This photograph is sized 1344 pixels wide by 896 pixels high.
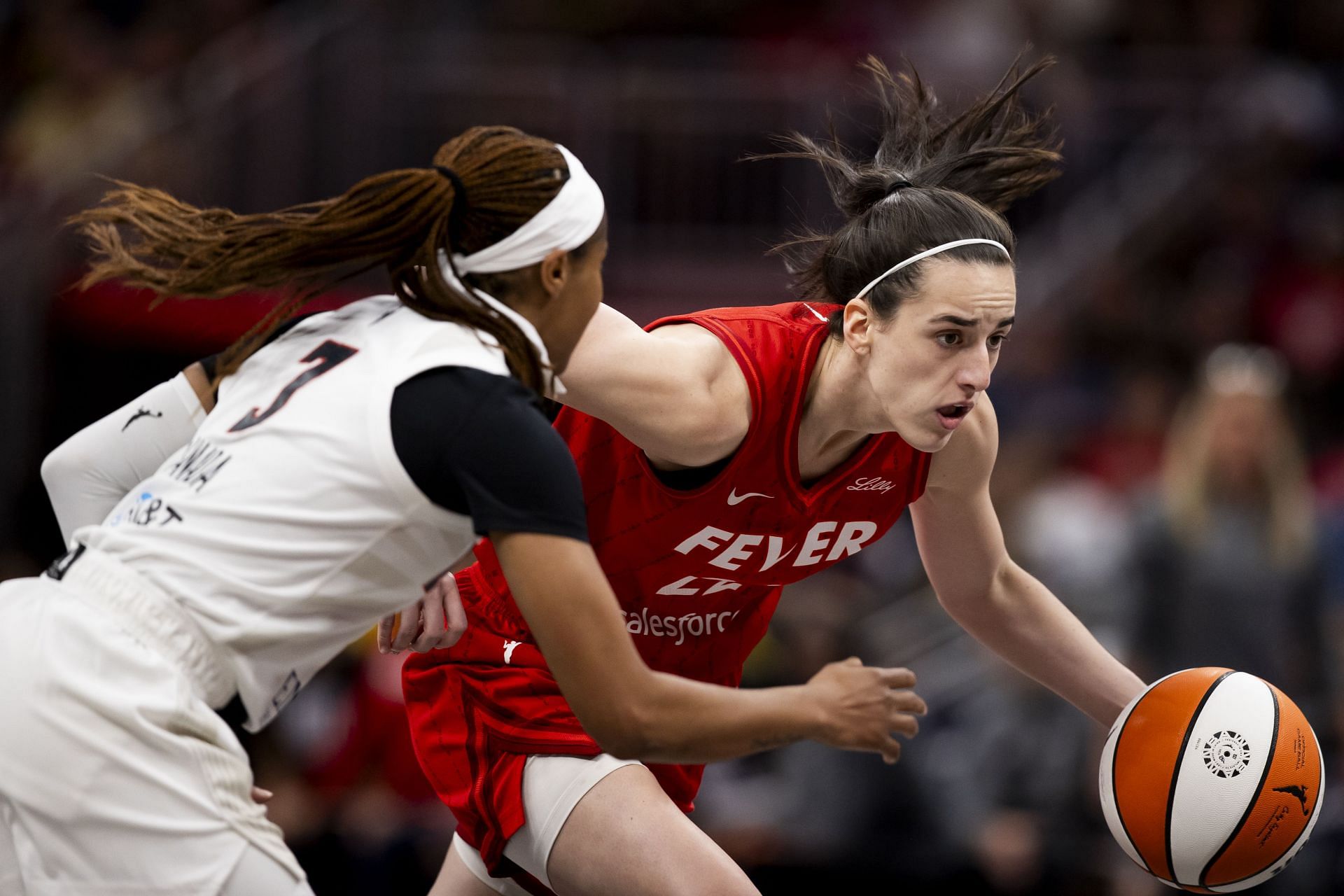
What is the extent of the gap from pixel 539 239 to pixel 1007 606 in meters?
1.75

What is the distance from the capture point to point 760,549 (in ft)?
11.8

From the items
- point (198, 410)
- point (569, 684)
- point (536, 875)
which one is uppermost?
point (198, 410)

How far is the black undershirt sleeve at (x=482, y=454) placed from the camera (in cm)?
249

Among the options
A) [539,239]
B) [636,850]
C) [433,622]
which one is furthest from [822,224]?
[539,239]

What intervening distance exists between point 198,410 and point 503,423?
0.75m

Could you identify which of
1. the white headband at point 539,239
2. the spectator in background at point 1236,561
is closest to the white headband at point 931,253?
the white headband at point 539,239

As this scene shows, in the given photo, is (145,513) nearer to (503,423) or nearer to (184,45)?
(503,423)

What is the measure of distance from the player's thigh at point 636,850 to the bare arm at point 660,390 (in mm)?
714

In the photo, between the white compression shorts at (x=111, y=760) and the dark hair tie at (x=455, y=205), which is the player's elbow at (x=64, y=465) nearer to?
the white compression shorts at (x=111, y=760)

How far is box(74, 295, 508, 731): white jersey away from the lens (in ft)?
8.23

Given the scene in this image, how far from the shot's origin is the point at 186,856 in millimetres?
2490

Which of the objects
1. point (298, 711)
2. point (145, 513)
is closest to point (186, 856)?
point (145, 513)

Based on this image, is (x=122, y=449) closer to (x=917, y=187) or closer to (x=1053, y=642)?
(x=917, y=187)

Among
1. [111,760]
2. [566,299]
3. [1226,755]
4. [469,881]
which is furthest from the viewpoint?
[469,881]
